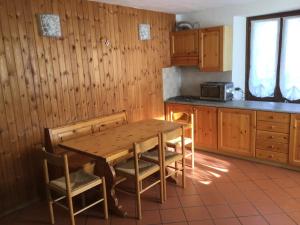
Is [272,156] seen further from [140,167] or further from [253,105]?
[140,167]

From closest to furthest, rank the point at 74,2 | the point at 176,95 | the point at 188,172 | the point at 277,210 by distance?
the point at 277,210
the point at 74,2
the point at 188,172
the point at 176,95

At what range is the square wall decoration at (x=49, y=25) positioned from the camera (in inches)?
112

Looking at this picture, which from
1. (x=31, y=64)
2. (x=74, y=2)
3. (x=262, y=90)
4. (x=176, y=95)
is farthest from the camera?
(x=176, y=95)

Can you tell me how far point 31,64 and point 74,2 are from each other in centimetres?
94

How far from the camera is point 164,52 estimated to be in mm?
4520

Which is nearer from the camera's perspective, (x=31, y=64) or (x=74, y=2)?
(x=31, y=64)

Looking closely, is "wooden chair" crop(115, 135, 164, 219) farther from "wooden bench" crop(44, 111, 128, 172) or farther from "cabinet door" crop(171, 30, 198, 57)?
"cabinet door" crop(171, 30, 198, 57)

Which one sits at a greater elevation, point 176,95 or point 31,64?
point 31,64

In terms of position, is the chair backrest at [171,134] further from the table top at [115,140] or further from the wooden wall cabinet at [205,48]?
the wooden wall cabinet at [205,48]

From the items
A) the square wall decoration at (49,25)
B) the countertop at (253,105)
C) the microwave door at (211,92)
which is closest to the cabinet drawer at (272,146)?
the countertop at (253,105)

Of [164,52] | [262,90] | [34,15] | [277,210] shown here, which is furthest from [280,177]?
[34,15]

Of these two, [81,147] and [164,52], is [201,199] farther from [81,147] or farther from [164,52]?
[164,52]

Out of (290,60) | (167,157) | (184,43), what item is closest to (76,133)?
(167,157)

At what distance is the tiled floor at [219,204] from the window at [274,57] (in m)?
1.25
